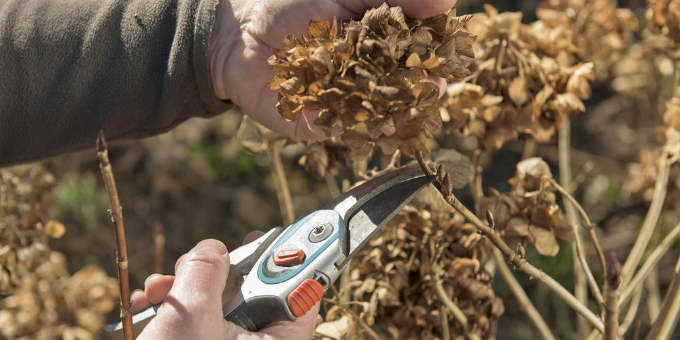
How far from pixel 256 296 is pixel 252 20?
1.70 feet

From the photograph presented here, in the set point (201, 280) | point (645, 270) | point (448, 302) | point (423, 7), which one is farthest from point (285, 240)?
point (645, 270)

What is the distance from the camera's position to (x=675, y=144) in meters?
0.98

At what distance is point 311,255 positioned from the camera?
2.81ft

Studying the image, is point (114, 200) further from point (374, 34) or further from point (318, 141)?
point (318, 141)

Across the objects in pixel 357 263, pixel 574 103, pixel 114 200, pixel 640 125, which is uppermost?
pixel 114 200

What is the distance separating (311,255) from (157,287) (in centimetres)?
22

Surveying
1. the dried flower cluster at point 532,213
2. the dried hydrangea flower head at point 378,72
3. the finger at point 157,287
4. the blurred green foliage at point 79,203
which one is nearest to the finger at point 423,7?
Result: the dried hydrangea flower head at point 378,72

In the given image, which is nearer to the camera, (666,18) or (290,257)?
(290,257)

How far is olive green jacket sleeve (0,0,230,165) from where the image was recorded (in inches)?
45.8

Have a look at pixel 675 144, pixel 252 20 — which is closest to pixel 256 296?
pixel 252 20

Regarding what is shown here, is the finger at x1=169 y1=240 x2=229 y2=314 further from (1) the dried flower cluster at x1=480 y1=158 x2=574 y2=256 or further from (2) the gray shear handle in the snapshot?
(1) the dried flower cluster at x1=480 y1=158 x2=574 y2=256

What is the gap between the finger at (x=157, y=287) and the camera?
2.89ft

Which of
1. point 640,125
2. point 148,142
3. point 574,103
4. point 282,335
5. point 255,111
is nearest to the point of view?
point 282,335

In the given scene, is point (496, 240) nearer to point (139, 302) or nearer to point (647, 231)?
point (647, 231)
